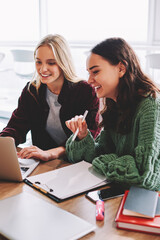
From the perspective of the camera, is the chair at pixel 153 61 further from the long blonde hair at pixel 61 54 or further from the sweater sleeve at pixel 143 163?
the sweater sleeve at pixel 143 163

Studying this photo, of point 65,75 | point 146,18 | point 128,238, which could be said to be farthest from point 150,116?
point 146,18

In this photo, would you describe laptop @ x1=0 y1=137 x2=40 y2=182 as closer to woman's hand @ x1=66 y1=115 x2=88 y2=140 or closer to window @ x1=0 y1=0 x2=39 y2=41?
woman's hand @ x1=66 y1=115 x2=88 y2=140

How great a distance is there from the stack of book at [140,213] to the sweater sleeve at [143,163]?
4.8 inches

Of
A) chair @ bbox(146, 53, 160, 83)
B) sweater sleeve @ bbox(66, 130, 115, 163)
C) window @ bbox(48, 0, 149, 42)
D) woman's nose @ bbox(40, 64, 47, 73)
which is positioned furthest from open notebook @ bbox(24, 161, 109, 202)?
window @ bbox(48, 0, 149, 42)

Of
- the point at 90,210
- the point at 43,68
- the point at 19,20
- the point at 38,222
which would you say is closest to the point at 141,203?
the point at 90,210

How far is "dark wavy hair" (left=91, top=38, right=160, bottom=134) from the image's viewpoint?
1.44m

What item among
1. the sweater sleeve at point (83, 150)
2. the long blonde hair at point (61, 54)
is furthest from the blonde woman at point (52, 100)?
the sweater sleeve at point (83, 150)

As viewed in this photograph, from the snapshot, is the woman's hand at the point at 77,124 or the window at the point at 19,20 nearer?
the woman's hand at the point at 77,124

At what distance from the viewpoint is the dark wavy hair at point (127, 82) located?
144 cm

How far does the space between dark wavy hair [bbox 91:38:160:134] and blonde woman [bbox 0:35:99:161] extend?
45cm

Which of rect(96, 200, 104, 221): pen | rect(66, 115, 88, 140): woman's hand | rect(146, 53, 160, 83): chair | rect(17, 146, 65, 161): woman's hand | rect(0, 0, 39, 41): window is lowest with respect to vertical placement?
rect(17, 146, 65, 161): woman's hand

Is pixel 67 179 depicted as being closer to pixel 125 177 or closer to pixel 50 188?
pixel 50 188

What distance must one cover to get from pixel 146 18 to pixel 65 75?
2220mm

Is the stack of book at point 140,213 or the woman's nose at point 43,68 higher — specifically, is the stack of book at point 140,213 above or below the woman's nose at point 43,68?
below
